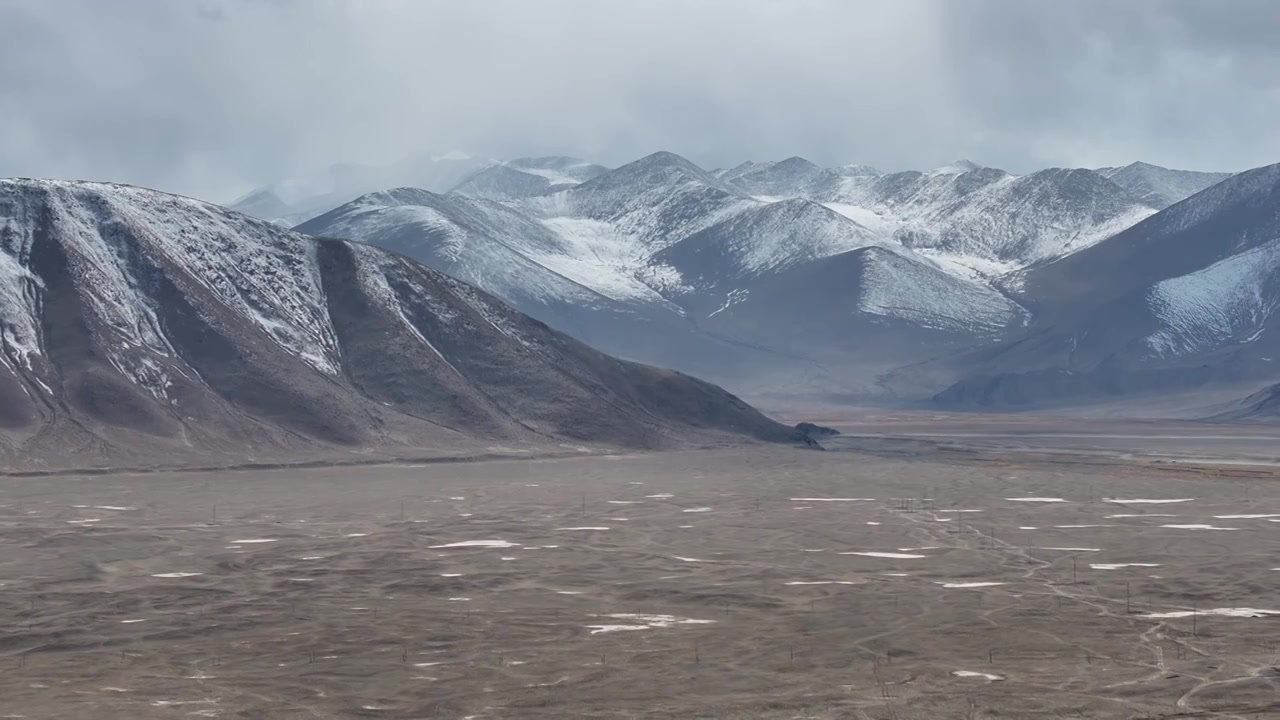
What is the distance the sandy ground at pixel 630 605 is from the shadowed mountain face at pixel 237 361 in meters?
34.4

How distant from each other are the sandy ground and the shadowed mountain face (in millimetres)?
34402

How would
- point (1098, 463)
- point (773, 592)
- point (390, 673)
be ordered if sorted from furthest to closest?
point (1098, 463), point (773, 592), point (390, 673)

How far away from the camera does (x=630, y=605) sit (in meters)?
62.2

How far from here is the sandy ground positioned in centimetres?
4581

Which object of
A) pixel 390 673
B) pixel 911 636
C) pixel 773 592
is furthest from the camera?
pixel 773 592

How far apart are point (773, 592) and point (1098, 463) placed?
97480 mm

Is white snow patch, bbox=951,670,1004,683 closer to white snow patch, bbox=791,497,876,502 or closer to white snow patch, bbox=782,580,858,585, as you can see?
white snow patch, bbox=782,580,858,585

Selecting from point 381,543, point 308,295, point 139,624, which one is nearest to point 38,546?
point 381,543

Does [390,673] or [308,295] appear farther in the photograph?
[308,295]

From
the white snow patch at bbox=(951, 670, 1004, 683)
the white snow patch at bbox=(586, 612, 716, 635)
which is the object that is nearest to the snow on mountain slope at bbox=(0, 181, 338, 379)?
the white snow patch at bbox=(586, 612, 716, 635)

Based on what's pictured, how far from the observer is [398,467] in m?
144

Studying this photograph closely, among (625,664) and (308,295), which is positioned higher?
(308,295)

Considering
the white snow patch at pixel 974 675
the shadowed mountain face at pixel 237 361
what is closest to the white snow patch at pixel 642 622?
the white snow patch at pixel 974 675

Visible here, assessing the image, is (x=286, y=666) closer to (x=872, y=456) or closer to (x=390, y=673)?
(x=390, y=673)
